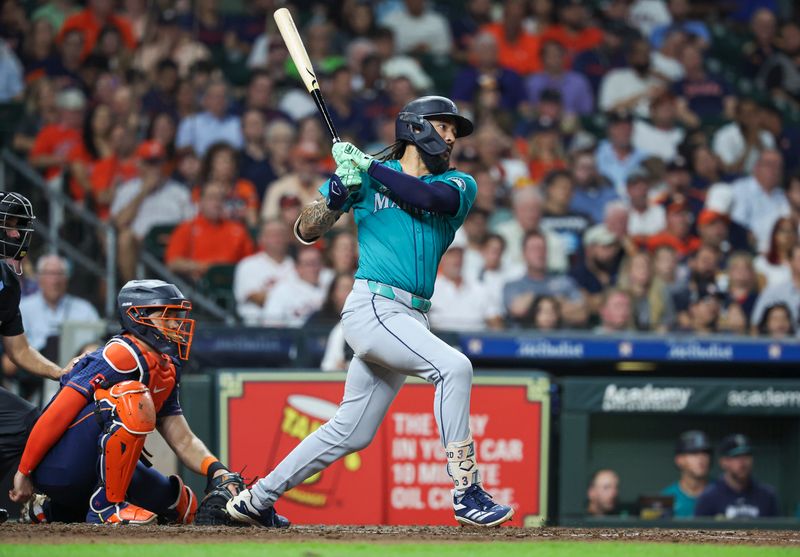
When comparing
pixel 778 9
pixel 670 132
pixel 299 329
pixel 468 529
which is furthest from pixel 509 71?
pixel 468 529

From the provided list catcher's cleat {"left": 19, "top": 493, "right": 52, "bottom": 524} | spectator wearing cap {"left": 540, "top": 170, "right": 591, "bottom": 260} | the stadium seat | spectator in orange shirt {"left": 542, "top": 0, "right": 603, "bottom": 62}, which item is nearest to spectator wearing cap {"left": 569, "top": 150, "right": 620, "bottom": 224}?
spectator wearing cap {"left": 540, "top": 170, "right": 591, "bottom": 260}

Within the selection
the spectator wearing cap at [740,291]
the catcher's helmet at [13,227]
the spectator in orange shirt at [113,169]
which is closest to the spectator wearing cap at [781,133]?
the spectator wearing cap at [740,291]

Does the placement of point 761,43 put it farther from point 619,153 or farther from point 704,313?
point 704,313

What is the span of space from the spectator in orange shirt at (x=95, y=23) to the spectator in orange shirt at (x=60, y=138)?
82 cm

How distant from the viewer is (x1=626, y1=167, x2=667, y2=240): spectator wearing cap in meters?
10.7

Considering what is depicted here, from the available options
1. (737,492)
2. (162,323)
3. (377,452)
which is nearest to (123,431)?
(162,323)

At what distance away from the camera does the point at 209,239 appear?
9.73 meters

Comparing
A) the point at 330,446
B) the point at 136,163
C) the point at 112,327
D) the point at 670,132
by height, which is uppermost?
the point at 670,132

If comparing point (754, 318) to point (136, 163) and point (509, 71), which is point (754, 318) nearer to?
point (509, 71)

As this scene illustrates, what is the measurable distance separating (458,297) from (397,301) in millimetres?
4666

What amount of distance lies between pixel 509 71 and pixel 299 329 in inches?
186

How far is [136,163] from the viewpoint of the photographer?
32.7ft

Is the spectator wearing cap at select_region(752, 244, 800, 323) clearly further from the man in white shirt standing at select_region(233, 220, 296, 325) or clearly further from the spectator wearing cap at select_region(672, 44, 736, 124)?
the man in white shirt standing at select_region(233, 220, 296, 325)

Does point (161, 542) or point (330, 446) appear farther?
point (330, 446)
